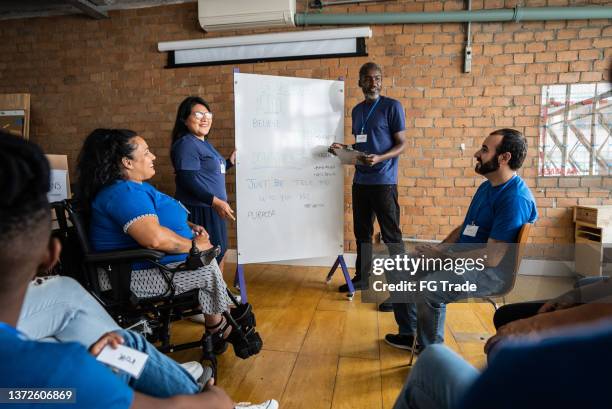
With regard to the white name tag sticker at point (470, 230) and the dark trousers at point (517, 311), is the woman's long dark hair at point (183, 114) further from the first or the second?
the dark trousers at point (517, 311)

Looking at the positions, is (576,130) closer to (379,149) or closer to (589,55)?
(589,55)

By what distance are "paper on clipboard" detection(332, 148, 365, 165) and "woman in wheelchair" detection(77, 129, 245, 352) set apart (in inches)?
54.9

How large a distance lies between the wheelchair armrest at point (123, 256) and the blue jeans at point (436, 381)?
106 cm

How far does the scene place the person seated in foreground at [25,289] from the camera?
0.51 meters

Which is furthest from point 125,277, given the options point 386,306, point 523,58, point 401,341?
point 523,58

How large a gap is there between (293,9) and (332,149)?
4.83 feet

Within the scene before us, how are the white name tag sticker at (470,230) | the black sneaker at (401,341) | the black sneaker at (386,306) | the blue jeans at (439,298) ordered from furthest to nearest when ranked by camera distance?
the black sneaker at (386,306) → the black sneaker at (401,341) → the white name tag sticker at (470,230) → the blue jeans at (439,298)

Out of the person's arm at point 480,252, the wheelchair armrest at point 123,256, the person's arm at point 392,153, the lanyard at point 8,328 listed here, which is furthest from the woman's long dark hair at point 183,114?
the lanyard at point 8,328

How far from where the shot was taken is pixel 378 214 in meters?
2.78

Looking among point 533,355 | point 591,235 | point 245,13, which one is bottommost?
point 591,235

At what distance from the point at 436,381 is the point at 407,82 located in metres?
2.94

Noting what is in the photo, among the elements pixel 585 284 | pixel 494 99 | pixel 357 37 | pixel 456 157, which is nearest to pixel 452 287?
pixel 585 284

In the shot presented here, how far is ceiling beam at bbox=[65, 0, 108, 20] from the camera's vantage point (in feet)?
11.0

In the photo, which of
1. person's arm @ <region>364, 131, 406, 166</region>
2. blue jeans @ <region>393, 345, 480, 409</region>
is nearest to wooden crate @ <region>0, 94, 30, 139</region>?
person's arm @ <region>364, 131, 406, 166</region>
